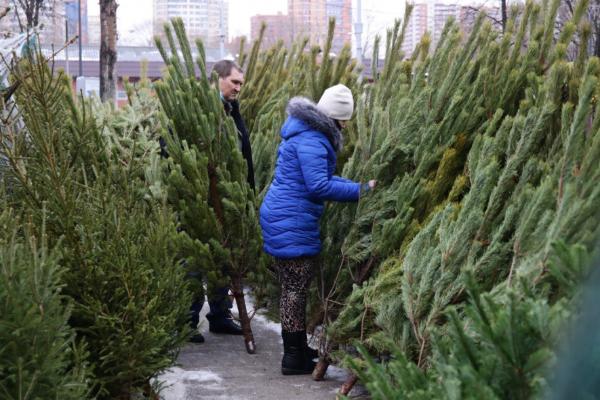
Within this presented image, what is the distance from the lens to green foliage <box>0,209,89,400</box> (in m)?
2.84

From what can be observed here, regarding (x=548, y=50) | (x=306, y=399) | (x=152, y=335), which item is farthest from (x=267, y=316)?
(x=548, y=50)

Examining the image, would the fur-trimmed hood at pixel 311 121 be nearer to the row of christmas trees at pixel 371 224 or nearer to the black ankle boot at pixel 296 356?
the row of christmas trees at pixel 371 224

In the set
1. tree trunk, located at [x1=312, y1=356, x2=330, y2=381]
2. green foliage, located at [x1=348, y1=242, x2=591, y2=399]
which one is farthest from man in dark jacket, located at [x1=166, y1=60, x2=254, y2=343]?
green foliage, located at [x1=348, y1=242, x2=591, y2=399]

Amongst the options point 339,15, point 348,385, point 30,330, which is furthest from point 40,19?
point 30,330

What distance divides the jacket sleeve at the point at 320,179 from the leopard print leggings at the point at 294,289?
18.2 inches

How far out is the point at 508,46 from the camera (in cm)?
508

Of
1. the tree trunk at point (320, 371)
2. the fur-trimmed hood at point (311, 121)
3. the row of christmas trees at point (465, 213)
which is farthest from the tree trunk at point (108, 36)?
the tree trunk at point (320, 371)

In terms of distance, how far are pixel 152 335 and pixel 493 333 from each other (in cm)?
193

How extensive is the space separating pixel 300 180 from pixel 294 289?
655 millimetres

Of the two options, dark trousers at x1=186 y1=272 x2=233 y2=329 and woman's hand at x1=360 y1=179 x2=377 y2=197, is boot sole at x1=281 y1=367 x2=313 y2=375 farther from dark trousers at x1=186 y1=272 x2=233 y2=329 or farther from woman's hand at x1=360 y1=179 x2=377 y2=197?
woman's hand at x1=360 y1=179 x2=377 y2=197

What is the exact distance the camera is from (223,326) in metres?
6.40

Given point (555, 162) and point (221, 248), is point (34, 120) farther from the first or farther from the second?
point (555, 162)

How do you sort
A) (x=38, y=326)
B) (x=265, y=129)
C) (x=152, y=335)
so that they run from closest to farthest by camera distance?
(x=38, y=326)
(x=152, y=335)
(x=265, y=129)

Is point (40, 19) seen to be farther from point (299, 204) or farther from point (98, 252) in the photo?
point (98, 252)
